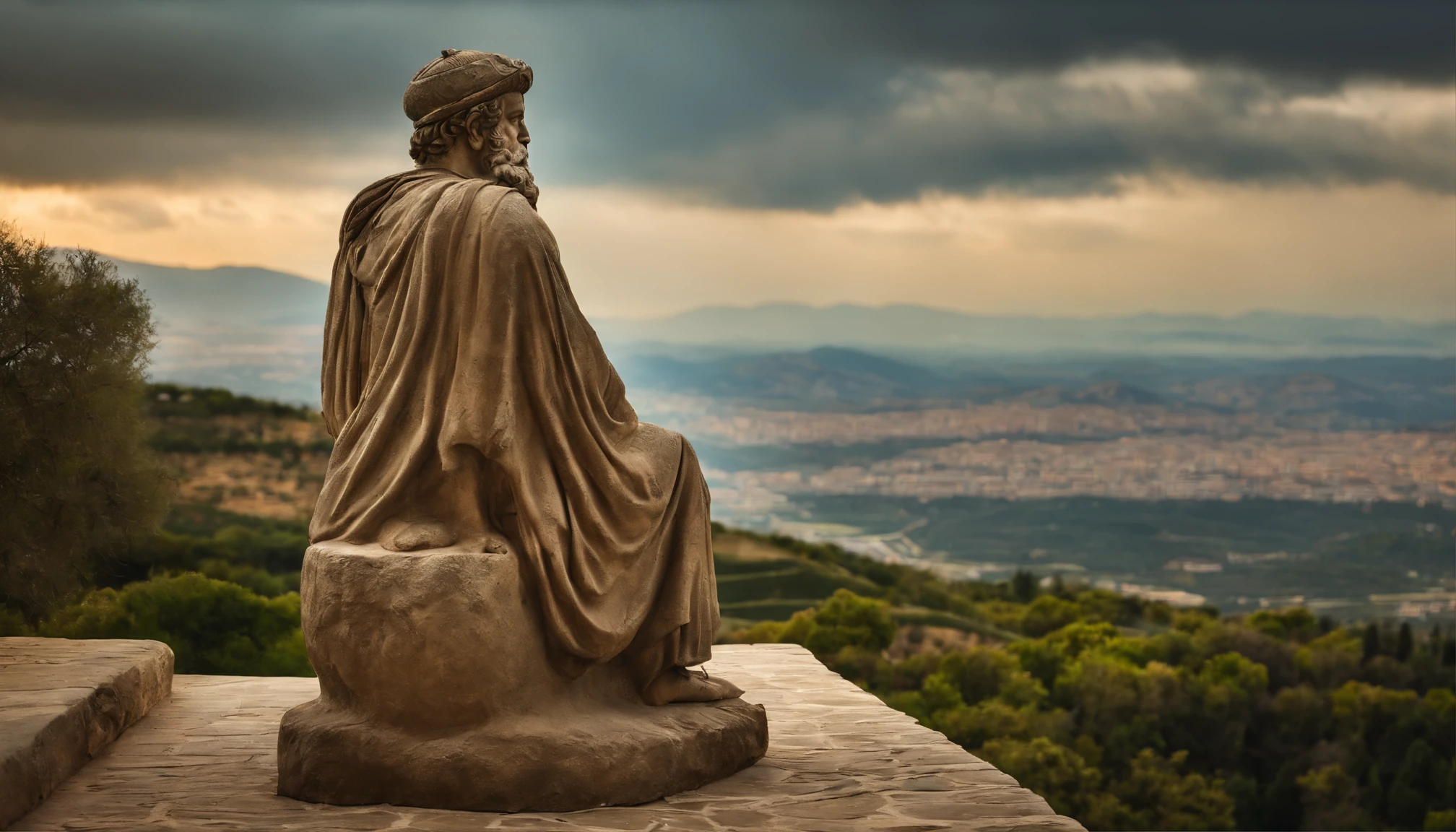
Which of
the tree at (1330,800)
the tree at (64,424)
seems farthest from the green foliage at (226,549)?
the tree at (1330,800)

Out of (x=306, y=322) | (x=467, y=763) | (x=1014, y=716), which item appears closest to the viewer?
(x=467, y=763)

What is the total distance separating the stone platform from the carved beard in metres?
2.33

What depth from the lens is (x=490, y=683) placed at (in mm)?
4996

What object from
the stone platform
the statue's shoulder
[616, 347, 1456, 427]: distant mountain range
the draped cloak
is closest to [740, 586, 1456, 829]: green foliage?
[616, 347, 1456, 427]: distant mountain range

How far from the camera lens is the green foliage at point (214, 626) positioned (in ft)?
34.0

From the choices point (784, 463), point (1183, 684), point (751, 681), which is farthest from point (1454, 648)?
point (751, 681)

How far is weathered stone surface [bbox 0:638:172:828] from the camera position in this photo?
509cm

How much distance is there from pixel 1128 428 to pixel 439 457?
45.8 ft

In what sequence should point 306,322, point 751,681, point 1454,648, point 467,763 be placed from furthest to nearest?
point 306,322 < point 1454,648 < point 751,681 < point 467,763

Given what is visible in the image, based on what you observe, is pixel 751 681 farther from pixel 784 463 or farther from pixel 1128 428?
pixel 1128 428

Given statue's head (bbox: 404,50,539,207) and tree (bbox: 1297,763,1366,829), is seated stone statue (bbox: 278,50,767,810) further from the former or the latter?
tree (bbox: 1297,763,1366,829)

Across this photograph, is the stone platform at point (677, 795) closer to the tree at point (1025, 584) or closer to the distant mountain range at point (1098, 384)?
the distant mountain range at point (1098, 384)

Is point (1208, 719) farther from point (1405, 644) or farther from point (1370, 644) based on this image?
point (1405, 644)

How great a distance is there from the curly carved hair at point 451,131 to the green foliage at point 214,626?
18.3 ft
